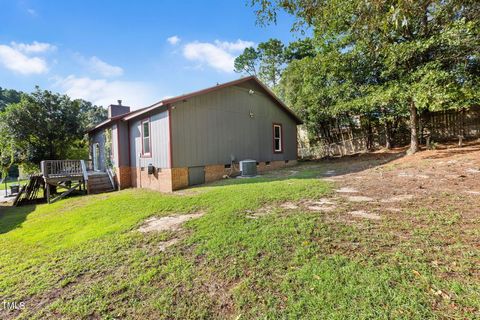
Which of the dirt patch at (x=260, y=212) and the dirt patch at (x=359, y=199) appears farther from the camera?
the dirt patch at (x=359, y=199)

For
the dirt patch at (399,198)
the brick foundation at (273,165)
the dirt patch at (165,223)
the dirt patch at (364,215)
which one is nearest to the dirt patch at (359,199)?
the dirt patch at (399,198)

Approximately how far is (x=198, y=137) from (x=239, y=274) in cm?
776

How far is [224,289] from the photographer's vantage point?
2.65 metres

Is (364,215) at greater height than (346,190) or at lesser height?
lesser

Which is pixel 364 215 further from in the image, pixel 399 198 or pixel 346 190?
pixel 346 190

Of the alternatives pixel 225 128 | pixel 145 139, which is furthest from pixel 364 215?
pixel 145 139

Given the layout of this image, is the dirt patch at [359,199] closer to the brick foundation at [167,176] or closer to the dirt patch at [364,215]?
the dirt patch at [364,215]

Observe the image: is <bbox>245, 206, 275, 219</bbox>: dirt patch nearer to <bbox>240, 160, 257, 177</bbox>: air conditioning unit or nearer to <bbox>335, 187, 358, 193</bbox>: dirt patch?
<bbox>335, 187, 358, 193</bbox>: dirt patch

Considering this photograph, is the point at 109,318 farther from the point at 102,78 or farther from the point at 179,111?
the point at 102,78

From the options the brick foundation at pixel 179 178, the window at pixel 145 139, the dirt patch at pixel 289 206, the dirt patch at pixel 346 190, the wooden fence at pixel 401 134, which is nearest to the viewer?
the dirt patch at pixel 289 206

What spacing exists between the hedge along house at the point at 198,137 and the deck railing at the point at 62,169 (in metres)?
1.47

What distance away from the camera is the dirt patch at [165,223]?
15.7ft

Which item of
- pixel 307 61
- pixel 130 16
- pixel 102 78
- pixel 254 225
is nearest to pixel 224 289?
pixel 254 225

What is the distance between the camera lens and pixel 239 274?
2850 mm
